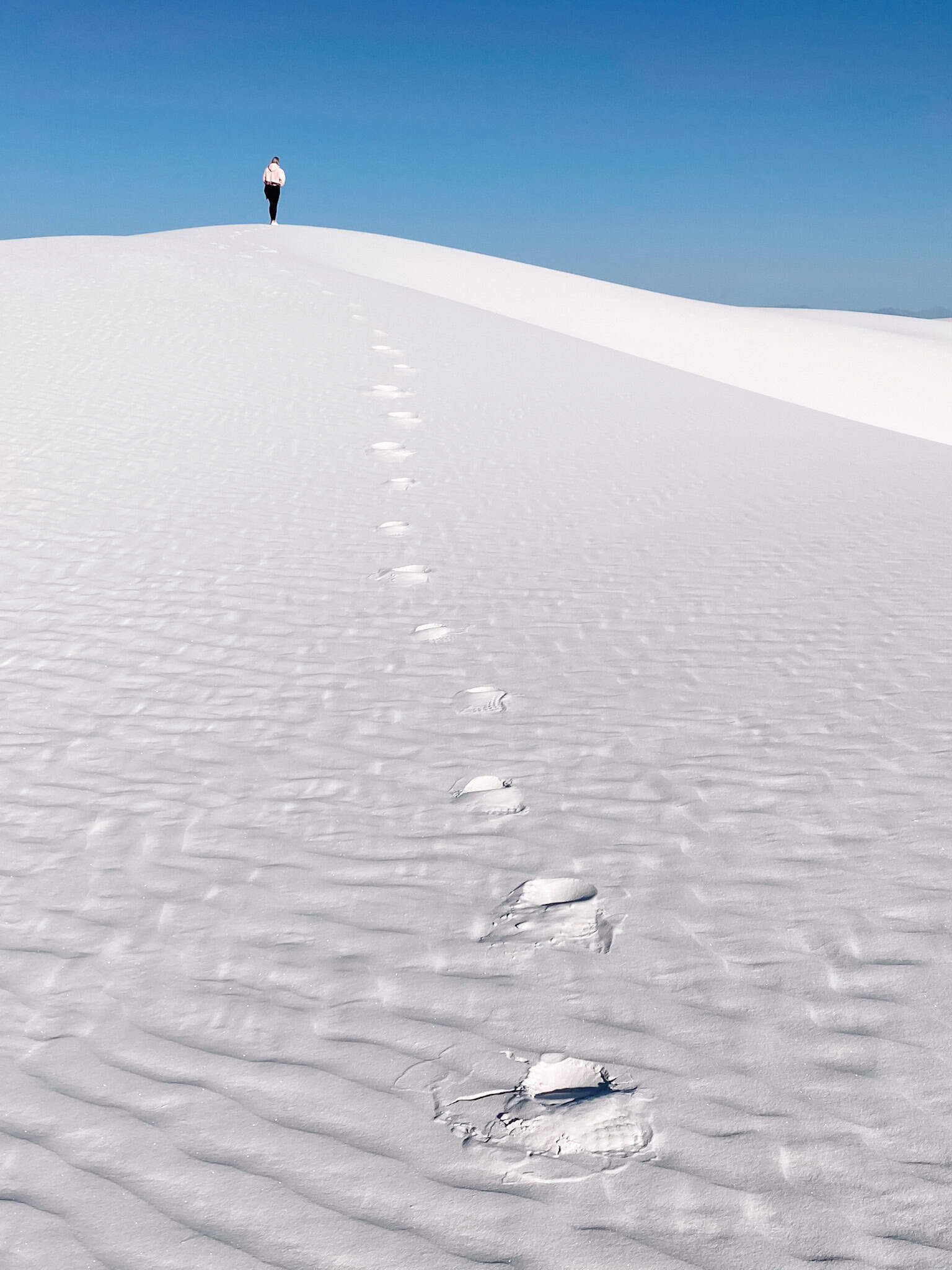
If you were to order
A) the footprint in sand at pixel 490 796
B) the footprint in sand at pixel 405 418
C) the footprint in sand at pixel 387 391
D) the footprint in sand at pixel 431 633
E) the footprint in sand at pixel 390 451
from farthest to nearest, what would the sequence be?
the footprint in sand at pixel 387 391
the footprint in sand at pixel 405 418
the footprint in sand at pixel 390 451
the footprint in sand at pixel 431 633
the footprint in sand at pixel 490 796

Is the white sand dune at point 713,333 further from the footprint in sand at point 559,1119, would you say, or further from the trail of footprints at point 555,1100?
the footprint in sand at point 559,1119

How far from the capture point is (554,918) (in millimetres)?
3693

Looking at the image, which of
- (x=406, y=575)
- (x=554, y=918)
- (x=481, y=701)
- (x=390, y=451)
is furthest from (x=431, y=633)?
(x=390, y=451)

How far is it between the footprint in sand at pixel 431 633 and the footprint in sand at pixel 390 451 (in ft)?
17.2

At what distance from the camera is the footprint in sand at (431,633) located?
21.8ft

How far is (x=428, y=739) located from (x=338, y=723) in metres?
0.51

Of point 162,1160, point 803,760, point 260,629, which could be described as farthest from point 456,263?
point 162,1160

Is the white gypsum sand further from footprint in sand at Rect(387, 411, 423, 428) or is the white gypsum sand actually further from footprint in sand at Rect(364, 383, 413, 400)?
footprint in sand at Rect(364, 383, 413, 400)

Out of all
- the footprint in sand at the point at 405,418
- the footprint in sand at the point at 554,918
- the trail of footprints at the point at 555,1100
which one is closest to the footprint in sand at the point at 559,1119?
the trail of footprints at the point at 555,1100

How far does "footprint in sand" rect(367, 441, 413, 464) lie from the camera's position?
11930 mm

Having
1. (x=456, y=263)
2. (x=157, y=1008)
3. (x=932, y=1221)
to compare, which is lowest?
(x=157, y=1008)

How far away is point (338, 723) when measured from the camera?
5438mm

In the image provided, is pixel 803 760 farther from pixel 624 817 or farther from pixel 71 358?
pixel 71 358

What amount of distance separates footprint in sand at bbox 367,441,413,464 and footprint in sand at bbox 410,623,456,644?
5239 mm
